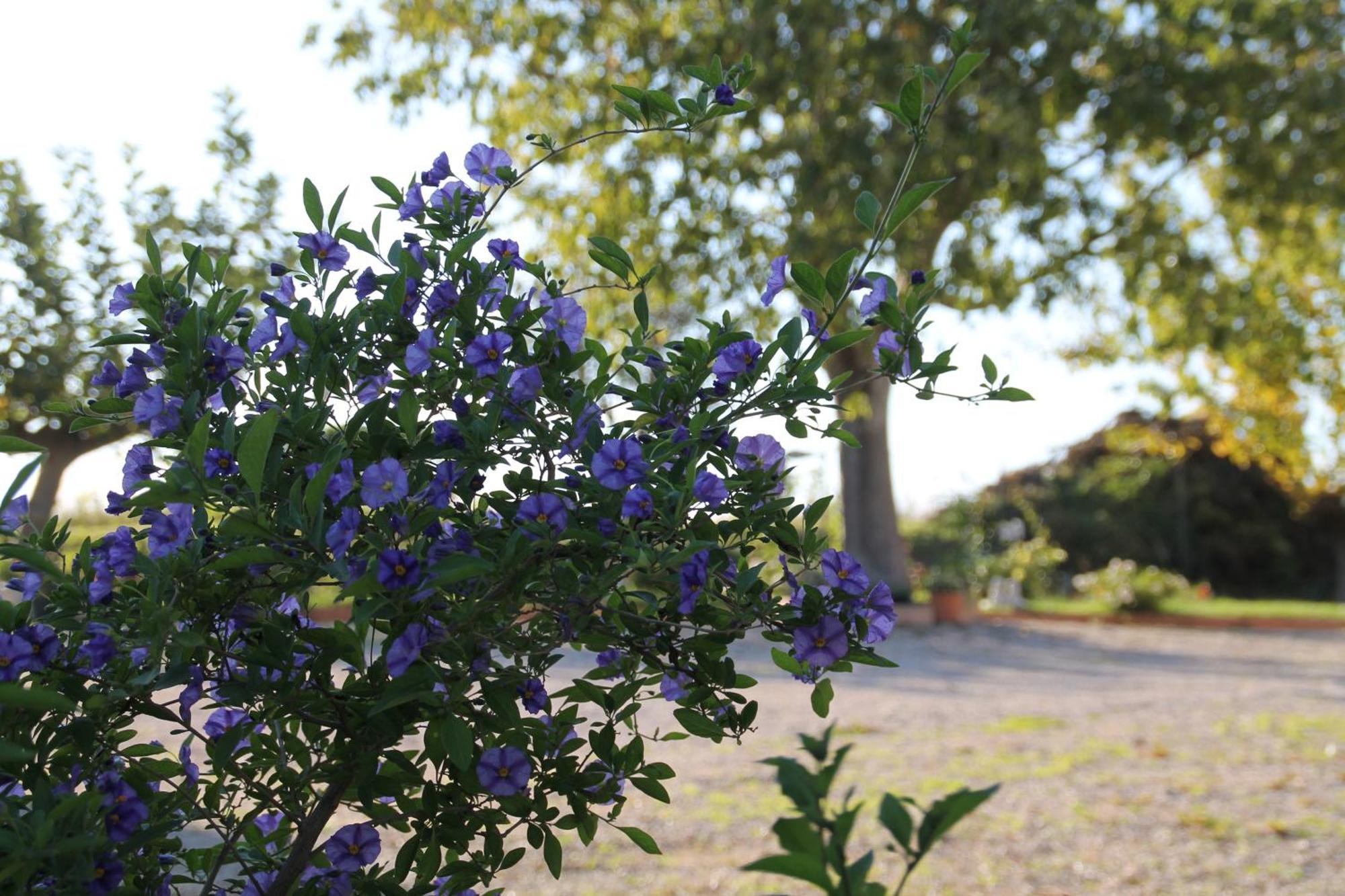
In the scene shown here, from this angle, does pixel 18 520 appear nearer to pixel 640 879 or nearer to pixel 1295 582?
pixel 640 879

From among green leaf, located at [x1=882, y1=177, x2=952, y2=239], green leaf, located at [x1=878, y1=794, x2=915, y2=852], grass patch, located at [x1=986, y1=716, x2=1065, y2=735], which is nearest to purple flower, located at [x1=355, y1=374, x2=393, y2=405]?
green leaf, located at [x1=882, y1=177, x2=952, y2=239]

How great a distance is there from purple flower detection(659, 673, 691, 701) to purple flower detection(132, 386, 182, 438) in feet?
2.11

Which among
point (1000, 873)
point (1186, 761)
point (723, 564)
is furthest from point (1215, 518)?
point (723, 564)

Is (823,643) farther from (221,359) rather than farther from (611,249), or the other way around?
(221,359)

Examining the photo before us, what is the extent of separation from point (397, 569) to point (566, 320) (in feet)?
1.58

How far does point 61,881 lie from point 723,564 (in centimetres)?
75

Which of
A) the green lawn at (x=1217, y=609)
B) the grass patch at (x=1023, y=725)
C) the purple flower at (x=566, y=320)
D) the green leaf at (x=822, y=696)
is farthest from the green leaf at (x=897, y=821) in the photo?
the green lawn at (x=1217, y=609)

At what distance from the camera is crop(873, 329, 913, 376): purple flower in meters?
1.43

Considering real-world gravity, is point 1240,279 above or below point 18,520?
above

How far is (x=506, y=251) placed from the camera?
1.50 meters

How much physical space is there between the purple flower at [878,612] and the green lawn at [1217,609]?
1503 centimetres

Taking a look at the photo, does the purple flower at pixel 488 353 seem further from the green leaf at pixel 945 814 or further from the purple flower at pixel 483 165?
the green leaf at pixel 945 814

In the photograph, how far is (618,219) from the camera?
1204 centimetres

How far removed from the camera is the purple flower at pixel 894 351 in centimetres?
143
